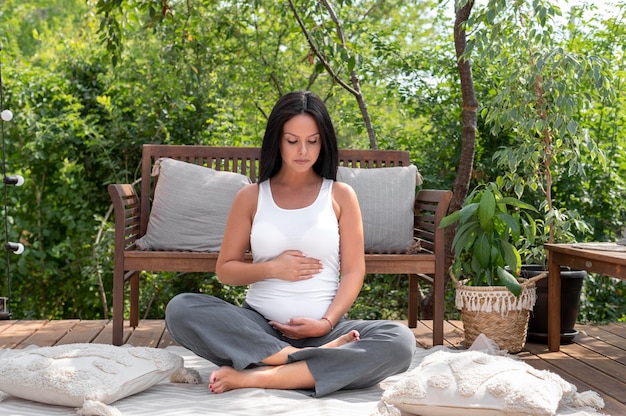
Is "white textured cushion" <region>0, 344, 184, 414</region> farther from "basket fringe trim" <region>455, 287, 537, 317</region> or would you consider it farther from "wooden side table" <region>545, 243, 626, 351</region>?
"wooden side table" <region>545, 243, 626, 351</region>

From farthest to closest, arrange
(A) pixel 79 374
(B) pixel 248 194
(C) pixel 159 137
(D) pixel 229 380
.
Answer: (C) pixel 159 137 < (B) pixel 248 194 < (D) pixel 229 380 < (A) pixel 79 374

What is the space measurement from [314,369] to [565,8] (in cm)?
343

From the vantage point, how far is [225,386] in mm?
2496

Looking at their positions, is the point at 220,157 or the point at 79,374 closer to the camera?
the point at 79,374

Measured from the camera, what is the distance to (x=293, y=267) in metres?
2.59

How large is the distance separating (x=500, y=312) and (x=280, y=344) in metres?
1.25

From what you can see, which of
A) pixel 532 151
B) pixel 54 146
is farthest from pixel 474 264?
pixel 54 146

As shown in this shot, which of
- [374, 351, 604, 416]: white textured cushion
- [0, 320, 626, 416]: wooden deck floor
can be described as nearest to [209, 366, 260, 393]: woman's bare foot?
[374, 351, 604, 416]: white textured cushion

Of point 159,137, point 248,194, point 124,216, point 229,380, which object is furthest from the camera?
point 159,137

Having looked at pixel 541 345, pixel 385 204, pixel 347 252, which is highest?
pixel 385 204

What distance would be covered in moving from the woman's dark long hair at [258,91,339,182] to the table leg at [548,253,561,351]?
4.13ft

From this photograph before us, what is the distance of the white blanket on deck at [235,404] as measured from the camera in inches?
89.7

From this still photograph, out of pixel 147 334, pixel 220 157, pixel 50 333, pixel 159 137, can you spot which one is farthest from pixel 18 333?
pixel 159 137

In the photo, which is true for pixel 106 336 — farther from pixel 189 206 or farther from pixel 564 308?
pixel 564 308
